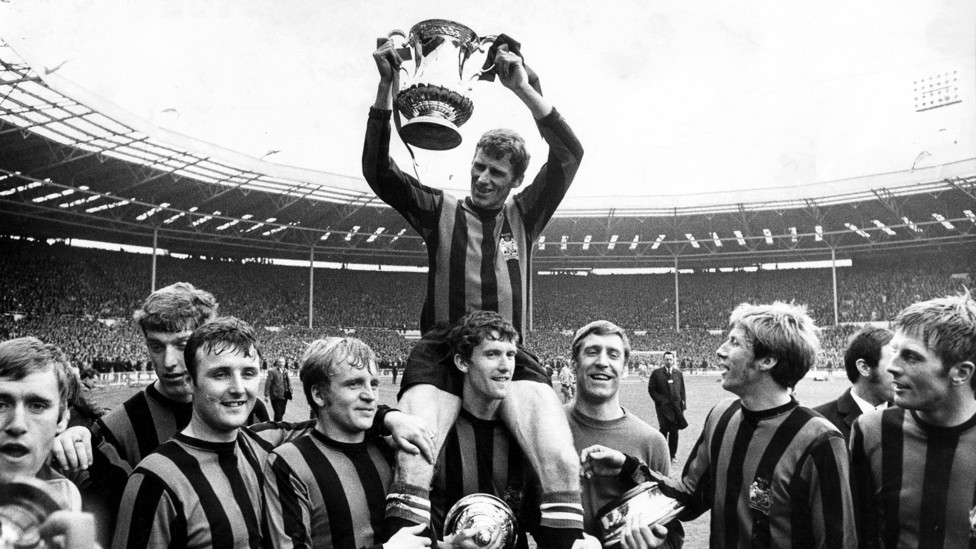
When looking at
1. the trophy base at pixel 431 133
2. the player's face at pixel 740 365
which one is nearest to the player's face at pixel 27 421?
the trophy base at pixel 431 133

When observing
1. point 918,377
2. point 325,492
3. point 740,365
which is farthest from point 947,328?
point 325,492

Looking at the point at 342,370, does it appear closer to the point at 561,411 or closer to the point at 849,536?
the point at 561,411

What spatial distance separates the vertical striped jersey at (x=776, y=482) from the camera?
9.46ft

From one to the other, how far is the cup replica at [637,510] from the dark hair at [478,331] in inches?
36.3

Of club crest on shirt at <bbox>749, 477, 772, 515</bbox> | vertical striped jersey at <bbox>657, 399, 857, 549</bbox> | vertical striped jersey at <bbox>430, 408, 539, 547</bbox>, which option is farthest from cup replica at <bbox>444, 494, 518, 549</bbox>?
club crest on shirt at <bbox>749, 477, 772, 515</bbox>

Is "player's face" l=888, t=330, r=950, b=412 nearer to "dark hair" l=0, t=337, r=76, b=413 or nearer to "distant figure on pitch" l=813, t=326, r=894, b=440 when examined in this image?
"distant figure on pitch" l=813, t=326, r=894, b=440

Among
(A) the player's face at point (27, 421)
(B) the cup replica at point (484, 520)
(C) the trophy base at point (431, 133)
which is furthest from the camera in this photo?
(C) the trophy base at point (431, 133)

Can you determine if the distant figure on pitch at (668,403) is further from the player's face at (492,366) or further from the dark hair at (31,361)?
the dark hair at (31,361)

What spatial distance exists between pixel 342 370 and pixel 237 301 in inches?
1521

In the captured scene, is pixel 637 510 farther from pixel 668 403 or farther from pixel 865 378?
pixel 668 403

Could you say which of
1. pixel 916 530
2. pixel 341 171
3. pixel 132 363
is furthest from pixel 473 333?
pixel 341 171

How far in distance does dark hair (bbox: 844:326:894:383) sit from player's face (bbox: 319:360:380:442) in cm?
317

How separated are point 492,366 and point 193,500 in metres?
1.35

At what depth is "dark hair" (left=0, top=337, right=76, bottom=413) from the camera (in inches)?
98.6
